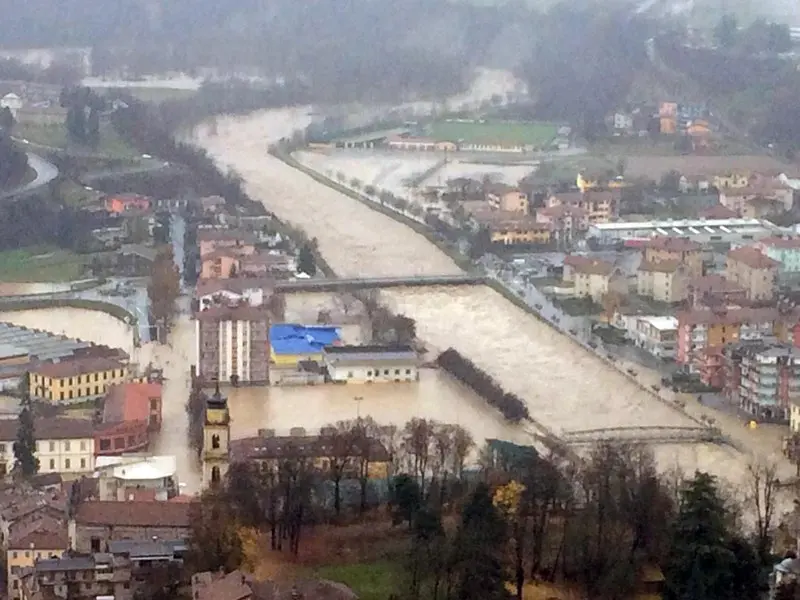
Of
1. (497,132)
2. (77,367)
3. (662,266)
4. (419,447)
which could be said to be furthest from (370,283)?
(497,132)

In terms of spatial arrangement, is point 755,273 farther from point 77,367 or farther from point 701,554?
point 701,554

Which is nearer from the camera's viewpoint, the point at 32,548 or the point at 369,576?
the point at 369,576

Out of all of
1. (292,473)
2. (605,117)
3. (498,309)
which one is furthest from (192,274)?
(605,117)

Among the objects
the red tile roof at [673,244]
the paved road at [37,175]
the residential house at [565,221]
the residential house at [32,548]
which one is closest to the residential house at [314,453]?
the residential house at [32,548]

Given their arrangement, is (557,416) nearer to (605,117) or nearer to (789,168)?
(789,168)

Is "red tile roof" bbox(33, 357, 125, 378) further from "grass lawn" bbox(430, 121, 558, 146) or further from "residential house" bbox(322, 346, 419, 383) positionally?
"grass lawn" bbox(430, 121, 558, 146)

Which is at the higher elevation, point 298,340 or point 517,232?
point 517,232
